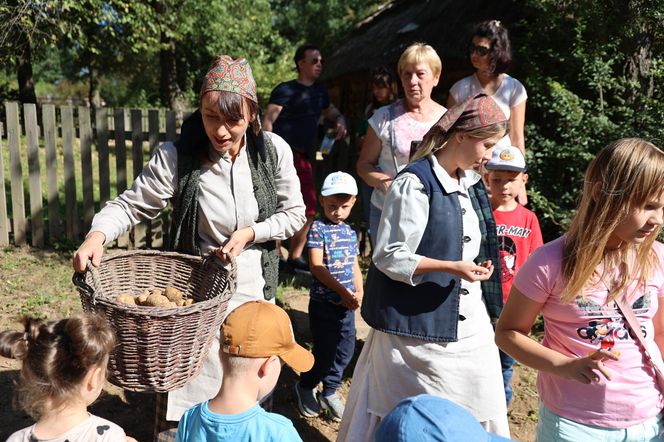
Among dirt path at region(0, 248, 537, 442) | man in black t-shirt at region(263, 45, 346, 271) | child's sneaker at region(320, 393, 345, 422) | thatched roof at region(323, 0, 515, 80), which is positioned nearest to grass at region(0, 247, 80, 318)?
dirt path at region(0, 248, 537, 442)

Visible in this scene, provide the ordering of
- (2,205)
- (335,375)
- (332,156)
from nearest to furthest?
(335,375), (2,205), (332,156)

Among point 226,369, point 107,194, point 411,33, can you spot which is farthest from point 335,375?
point 411,33

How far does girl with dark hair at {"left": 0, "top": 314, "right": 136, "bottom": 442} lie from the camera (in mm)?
1769

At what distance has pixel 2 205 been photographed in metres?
6.65

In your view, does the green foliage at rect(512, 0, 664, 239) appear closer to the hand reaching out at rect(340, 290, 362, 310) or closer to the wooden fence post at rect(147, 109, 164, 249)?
the hand reaching out at rect(340, 290, 362, 310)

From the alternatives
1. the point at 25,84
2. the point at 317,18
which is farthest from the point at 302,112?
the point at 317,18

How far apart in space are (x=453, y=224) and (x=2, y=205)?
577 cm

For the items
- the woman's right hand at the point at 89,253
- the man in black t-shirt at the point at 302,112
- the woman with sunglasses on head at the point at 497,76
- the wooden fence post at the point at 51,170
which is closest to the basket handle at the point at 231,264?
the woman's right hand at the point at 89,253

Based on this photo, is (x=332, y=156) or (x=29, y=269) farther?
(x=332, y=156)

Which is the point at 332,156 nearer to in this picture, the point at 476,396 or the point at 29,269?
the point at 29,269

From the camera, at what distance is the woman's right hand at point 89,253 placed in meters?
2.32

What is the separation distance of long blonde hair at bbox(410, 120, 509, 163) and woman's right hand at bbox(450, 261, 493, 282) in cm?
50

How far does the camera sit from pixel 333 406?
3666mm

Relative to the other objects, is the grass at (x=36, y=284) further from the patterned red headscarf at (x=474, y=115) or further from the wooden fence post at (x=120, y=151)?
the patterned red headscarf at (x=474, y=115)
